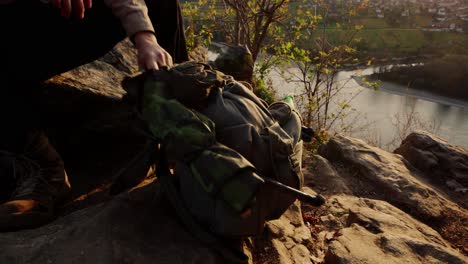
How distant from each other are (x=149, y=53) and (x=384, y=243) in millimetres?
1929

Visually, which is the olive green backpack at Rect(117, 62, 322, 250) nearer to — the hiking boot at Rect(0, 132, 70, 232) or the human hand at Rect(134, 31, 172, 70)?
the human hand at Rect(134, 31, 172, 70)

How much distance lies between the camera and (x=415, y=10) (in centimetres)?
4359

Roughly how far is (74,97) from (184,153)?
1.51 m

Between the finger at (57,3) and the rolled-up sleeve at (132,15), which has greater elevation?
the finger at (57,3)

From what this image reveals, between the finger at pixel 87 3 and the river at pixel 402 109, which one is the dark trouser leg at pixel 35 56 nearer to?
the finger at pixel 87 3

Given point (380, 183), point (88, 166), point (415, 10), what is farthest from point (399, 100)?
point (415, 10)

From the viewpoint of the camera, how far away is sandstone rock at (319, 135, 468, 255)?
10.6ft

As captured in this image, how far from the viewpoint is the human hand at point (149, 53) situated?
1.70 meters

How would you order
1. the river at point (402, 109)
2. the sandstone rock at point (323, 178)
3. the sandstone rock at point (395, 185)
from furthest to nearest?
the river at point (402, 109), the sandstone rock at point (323, 178), the sandstone rock at point (395, 185)

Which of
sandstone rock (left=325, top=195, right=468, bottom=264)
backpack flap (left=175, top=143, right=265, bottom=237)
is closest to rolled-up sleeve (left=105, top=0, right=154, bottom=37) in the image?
backpack flap (left=175, top=143, right=265, bottom=237)

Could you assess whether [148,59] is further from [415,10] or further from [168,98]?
[415,10]

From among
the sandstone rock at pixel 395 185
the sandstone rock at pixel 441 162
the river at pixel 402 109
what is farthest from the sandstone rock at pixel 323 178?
the river at pixel 402 109

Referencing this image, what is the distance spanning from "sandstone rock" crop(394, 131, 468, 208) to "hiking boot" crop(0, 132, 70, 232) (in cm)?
409

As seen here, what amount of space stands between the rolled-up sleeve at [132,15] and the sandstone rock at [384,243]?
1.77 m
